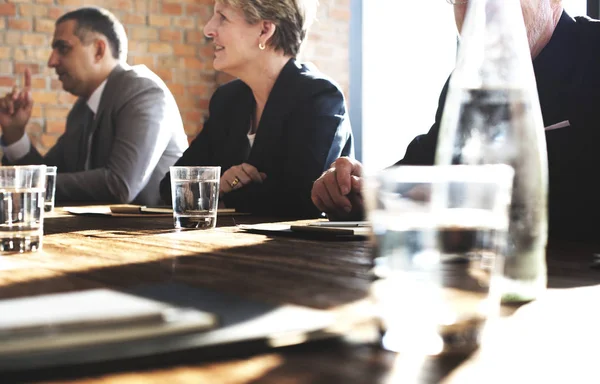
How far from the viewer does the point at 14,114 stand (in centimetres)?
345

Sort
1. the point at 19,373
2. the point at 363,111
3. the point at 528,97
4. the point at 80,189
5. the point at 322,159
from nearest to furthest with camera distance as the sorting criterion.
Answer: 1. the point at 19,373
2. the point at 528,97
3. the point at 322,159
4. the point at 80,189
5. the point at 363,111

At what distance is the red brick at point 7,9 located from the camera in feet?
14.6

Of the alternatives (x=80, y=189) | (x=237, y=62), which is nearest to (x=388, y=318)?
(x=237, y=62)

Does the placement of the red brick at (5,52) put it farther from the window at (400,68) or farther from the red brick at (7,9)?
the window at (400,68)

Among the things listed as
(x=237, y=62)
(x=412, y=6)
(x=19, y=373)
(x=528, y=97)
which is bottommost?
(x=19, y=373)

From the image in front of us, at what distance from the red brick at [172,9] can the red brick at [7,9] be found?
93cm

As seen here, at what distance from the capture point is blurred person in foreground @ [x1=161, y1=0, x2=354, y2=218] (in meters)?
1.99

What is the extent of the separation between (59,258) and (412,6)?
3.90 m

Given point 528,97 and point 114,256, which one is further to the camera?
point 114,256

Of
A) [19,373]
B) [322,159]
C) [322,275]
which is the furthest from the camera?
[322,159]

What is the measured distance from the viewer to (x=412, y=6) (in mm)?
4383

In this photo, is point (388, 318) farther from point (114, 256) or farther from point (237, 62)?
point (237, 62)

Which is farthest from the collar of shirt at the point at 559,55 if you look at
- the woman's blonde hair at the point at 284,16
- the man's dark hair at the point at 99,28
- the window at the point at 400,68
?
the window at the point at 400,68

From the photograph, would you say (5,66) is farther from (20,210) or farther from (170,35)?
(20,210)
